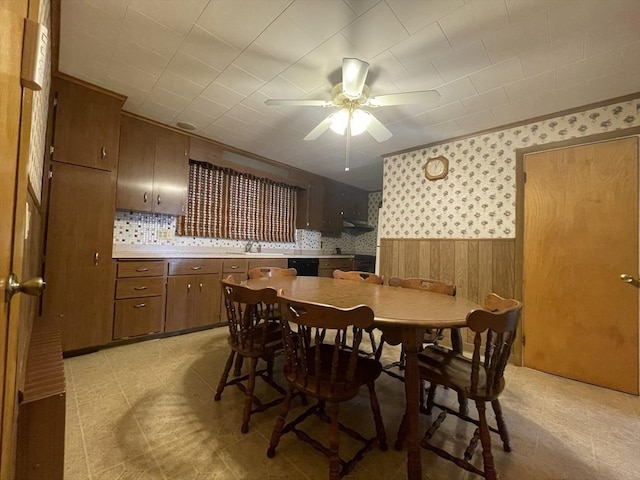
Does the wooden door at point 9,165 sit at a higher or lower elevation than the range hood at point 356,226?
lower

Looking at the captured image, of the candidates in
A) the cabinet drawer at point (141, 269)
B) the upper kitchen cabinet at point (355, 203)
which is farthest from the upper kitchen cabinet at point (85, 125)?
the upper kitchen cabinet at point (355, 203)

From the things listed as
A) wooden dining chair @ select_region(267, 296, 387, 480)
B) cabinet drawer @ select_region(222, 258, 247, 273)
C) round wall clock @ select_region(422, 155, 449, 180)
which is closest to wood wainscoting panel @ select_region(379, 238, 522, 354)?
round wall clock @ select_region(422, 155, 449, 180)

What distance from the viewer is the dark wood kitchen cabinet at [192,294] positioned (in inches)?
118

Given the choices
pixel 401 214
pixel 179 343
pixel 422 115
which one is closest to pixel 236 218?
pixel 179 343

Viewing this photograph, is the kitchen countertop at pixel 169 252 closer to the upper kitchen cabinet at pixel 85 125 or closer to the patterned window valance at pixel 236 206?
the patterned window valance at pixel 236 206

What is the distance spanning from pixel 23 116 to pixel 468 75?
2533 millimetres

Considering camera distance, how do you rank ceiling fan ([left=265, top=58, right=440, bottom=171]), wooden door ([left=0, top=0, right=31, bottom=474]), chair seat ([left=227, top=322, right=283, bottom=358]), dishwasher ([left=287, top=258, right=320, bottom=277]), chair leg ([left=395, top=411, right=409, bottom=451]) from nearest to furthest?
1. wooden door ([left=0, top=0, right=31, bottom=474])
2. chair leg ([left=395, top=411, right=409, bottom=451])
3. chair seat ([left=227, top=322, right=283, bottom=358])
4. ceiling fan ([left=265, top=58, right=440, bottom=171])
5. dishwasher ([left=287, top=258, right=320, bottom=277])

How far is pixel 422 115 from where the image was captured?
107 inches

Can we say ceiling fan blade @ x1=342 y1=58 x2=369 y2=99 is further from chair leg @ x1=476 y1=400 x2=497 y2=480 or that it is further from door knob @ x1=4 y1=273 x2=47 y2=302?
chair leg @ x1=476 y1=400 x2=497 y2=480

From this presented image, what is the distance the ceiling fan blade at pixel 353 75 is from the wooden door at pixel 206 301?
8.42 ft

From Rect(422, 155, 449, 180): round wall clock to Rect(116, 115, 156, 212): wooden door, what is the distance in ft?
10.8

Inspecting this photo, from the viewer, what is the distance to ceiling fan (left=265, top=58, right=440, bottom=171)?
175 centimetres

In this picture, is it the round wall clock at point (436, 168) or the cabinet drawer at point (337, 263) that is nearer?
the round wall clock at point (436, 168)

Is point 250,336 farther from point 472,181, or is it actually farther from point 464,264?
point 472,181
